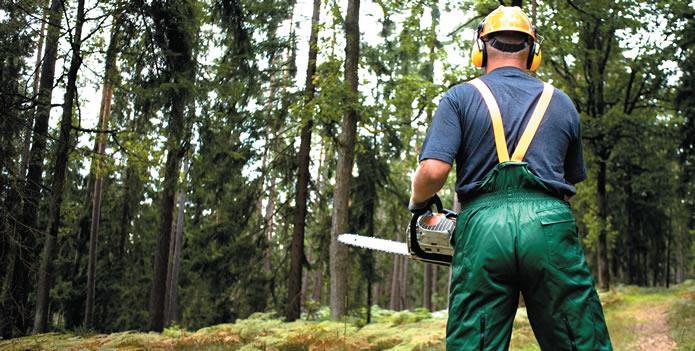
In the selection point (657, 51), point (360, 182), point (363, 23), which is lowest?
point (360, 182)

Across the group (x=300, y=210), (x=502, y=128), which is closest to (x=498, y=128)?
(x=502, y=128)

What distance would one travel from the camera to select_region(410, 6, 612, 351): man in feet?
7.61

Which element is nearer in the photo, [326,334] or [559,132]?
[559,132]

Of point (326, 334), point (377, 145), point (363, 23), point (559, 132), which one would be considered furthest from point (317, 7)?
point (559, 132)

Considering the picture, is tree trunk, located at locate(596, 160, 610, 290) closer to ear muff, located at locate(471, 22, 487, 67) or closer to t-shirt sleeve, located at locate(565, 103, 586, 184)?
t-shirt sleeve, located at locate(565, 103, 586, 184)

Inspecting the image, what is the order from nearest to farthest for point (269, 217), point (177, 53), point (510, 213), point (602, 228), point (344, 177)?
point (510, 213) → point (177, 53) → point (344, 177) → point (269, 217) → point (602, 228)

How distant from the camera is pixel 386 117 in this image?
1220 cm

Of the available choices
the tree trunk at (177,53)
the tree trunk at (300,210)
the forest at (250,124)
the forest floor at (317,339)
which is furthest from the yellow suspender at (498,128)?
the tree trunk at (300,210)

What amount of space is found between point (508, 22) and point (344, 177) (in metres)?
8.74

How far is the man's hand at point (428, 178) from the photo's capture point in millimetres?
2484

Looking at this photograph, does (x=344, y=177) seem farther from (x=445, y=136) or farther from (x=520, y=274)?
(x=520, y=274)

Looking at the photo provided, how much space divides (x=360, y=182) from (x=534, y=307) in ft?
45.1

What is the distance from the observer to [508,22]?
2.77 meters

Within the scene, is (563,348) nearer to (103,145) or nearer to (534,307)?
(534,307)
